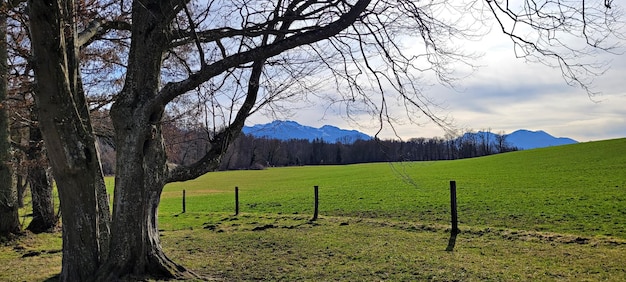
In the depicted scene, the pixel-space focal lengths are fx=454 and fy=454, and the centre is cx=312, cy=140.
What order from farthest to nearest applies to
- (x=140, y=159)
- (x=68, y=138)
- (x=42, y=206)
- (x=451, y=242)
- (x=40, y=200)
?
(x=42, y=206)
(x=40, y=200)
(x=451, y=242)
(x=140, y=159)
(x=68, y=138)

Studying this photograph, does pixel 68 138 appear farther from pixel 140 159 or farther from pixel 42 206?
pixel 42 206

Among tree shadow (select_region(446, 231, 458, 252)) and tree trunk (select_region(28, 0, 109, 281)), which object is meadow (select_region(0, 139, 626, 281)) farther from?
tree trunk (select_region(28, 0, 109, 281))

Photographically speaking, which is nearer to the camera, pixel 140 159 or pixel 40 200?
pixel 140 159

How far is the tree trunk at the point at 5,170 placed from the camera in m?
10.2

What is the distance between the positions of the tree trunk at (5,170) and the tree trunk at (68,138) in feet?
15.2

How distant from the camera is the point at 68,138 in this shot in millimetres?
5980

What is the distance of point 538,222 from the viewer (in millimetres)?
13594

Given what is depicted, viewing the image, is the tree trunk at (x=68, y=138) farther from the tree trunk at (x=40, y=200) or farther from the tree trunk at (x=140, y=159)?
the tree trunk at (x=40, y=200)

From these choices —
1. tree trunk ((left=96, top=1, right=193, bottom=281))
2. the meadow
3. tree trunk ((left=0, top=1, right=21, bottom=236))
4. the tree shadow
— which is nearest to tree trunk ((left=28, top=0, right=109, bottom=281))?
tree trunk ((left=96, top=1, right=193, bottom=281))

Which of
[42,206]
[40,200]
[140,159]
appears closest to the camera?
[140,159]

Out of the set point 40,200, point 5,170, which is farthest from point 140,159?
point 40,200

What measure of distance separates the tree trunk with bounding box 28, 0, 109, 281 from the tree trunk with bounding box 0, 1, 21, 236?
15.2 feet

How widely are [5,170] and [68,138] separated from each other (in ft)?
21.8

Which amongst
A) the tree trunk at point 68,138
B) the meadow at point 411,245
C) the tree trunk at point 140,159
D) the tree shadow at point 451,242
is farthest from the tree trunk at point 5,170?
the tree shadow at point 451,242
